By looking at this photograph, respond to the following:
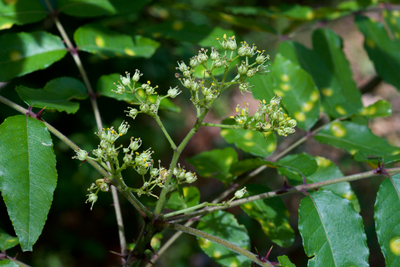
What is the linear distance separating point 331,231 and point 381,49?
1658 mm

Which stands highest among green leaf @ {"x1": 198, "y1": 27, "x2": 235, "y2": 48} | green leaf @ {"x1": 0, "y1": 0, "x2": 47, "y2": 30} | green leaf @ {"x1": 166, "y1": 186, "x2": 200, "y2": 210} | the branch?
green leaf @ {"x1": 0, "y1": 0, "x2": 47, "y2": 30}

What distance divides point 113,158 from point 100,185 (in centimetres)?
11

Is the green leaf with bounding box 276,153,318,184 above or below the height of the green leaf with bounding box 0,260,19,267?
above

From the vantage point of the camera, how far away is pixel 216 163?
186 centimetres

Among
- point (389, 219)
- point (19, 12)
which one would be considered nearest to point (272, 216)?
point (389, 219)

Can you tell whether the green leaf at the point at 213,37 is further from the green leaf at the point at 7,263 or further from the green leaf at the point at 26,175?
the green leaf at the point at 7,263

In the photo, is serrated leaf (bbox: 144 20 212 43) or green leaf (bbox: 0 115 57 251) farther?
serrated leaf (bbox: 144 20 212 43)

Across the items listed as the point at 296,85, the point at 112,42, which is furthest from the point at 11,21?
the point at 296,85

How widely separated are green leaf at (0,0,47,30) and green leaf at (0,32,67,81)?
105mm

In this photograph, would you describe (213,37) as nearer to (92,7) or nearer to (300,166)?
(92,7)

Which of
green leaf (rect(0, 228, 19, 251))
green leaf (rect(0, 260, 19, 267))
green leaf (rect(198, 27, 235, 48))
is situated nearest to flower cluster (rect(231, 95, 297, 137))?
green leaf (rect(198, 27, 235, 48))

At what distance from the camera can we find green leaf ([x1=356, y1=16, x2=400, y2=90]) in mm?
2248

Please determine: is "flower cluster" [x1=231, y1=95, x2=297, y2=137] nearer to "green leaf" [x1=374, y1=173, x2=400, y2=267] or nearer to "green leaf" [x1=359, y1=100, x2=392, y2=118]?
"green leaf" [x1=374, y1=173, x2=400, y2=267]

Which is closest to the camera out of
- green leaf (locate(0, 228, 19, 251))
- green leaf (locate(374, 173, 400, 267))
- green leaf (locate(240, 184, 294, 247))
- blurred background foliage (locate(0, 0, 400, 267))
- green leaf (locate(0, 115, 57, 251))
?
green leaf (locate(0, 115, 57, 251))
